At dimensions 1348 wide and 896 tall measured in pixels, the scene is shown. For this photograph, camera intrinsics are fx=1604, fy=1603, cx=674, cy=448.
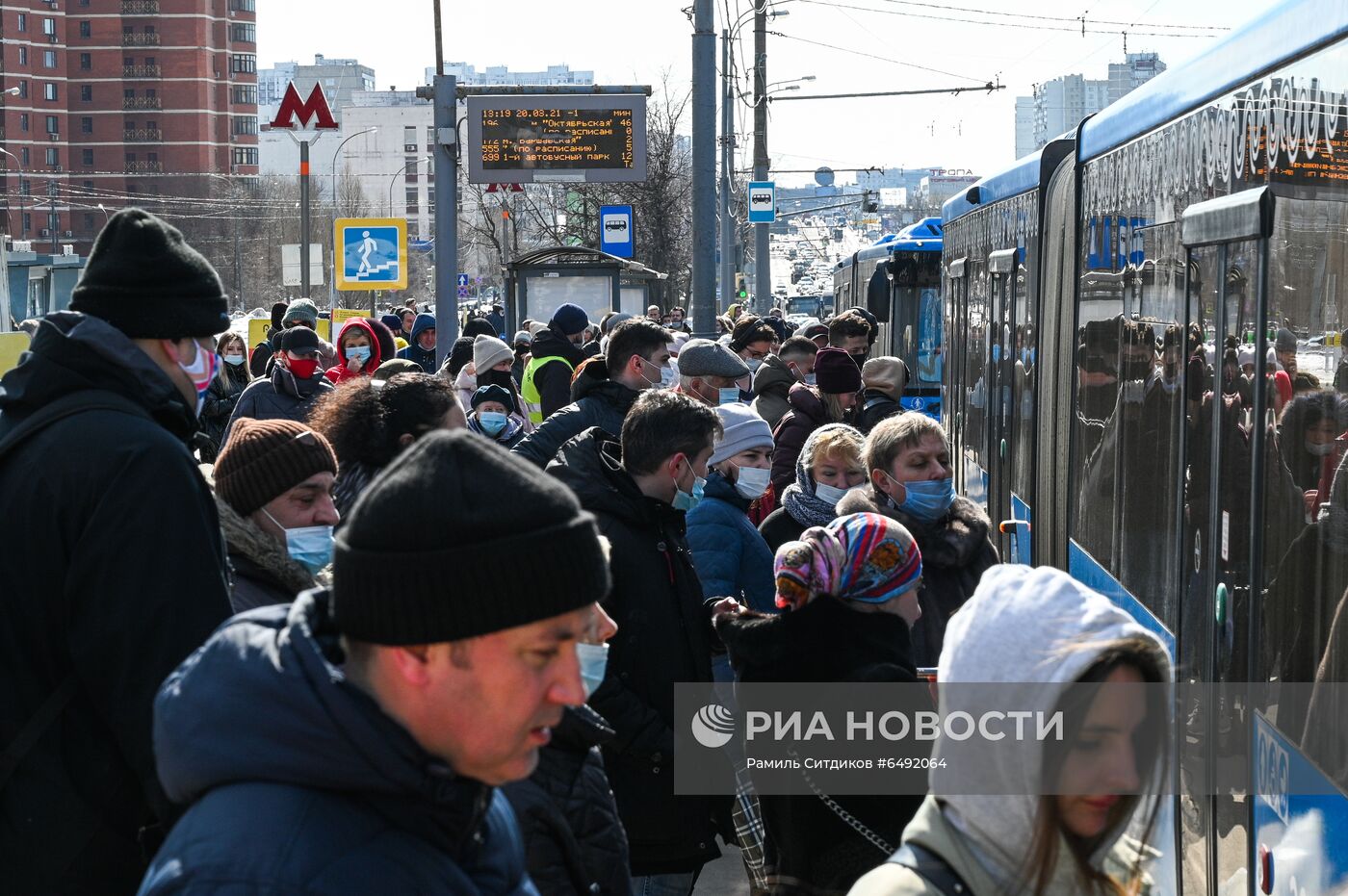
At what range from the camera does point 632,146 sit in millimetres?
22094

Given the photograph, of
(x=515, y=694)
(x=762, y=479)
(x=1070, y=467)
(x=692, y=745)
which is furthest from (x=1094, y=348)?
(x=515, y=694)

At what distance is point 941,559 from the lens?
4.86 metres

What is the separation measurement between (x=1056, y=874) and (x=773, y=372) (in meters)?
7.68

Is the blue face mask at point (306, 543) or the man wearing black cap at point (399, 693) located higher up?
the man wearing black cap at point (399, 693)

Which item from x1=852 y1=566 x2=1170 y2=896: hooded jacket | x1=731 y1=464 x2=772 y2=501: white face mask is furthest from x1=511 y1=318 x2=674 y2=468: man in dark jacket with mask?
x1=852 y1=566 x2=1170 y2=896: hooded jacket

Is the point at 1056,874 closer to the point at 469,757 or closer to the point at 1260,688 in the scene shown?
the point at 469,757

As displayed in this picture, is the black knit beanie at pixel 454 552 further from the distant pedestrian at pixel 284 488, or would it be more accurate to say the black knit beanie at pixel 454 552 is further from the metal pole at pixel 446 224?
the metal pole at pixel 446 224

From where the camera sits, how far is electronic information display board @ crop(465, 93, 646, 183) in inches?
830

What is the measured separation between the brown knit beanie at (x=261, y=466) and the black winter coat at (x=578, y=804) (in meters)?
0.99

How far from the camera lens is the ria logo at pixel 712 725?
437cm

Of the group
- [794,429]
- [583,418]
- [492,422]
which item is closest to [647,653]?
[583,418]

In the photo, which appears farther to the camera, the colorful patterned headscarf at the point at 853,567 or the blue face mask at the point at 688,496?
the blue face mask at the point at 688,496

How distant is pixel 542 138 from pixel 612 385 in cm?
1508

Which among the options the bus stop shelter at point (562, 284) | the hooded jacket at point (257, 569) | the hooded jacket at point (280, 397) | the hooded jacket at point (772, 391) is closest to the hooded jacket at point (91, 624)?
the hooded jacket at point (257, 569)
